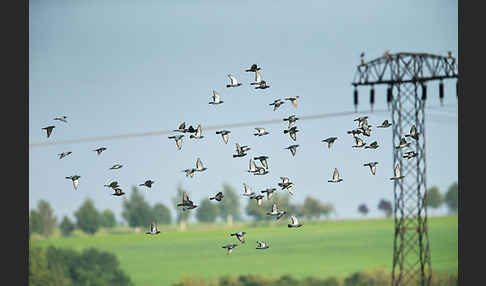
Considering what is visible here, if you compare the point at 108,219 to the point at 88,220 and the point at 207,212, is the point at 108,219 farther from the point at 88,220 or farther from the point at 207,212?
the point at 207,212

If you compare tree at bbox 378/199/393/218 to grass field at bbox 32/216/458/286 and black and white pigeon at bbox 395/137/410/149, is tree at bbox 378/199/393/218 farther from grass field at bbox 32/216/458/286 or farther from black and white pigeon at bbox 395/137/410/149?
black and white pigeon at bbox 395/137/410/149

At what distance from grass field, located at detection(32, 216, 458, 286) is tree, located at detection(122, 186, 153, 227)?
100 inches

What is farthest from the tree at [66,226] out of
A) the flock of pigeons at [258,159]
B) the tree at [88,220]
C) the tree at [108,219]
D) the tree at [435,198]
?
the flock of pigeons at [258,159]

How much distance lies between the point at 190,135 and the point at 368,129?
4.95 meters

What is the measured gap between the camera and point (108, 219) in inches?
3910

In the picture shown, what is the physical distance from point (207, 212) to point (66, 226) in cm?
1552

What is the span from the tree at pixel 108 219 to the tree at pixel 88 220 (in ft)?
1.36

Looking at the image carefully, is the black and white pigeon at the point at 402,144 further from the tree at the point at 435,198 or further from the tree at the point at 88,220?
the tree at the point at 88,220

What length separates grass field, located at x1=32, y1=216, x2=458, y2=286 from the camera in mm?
84062

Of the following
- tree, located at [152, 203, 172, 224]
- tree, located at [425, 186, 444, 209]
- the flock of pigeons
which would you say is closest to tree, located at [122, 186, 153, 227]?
tree, located at [152, 203, 172, 224]

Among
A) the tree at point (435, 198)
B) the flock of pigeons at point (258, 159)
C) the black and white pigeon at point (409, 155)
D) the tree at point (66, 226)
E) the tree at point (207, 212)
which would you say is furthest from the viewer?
the tree at point (207, 212)

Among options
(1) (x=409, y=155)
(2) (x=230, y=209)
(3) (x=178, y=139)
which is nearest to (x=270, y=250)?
(2) (x=230, y=209)

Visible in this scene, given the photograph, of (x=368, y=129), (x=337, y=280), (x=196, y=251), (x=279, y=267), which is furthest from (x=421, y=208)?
(x=196, y=251)

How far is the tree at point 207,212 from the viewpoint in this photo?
104 meters
